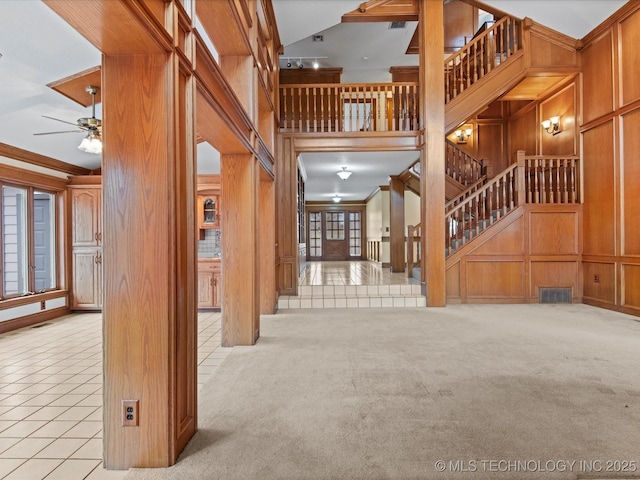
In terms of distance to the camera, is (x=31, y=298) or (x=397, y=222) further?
(x=397, y=222)

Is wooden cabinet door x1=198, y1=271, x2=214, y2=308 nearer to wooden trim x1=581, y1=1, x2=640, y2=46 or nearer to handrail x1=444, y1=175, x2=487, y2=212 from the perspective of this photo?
handrail x1=444, y1=175, x2=487, y2=212

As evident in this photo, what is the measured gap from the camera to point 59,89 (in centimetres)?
409

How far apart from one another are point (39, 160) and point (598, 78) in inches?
346

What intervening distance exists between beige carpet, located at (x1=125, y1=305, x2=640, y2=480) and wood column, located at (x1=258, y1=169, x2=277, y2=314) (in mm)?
1282

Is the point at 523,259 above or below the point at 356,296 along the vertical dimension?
above

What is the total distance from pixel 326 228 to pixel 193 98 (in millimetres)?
13059

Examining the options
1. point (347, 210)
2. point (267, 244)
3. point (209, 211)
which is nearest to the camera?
point (267, 244)

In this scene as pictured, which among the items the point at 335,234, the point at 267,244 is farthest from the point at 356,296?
the point at 335,234

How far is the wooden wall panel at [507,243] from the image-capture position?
20.6ft

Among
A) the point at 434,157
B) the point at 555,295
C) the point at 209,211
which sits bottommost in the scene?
the point at 555,295

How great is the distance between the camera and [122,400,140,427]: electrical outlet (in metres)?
1.80

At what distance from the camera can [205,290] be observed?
236 inches

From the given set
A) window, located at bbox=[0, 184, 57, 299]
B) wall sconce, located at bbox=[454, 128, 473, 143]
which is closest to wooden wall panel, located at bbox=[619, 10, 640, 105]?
wall sconce, located at bbox=[454, 128, 473, 143]

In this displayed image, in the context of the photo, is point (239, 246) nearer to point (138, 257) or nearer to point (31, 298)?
point (138, 257)
